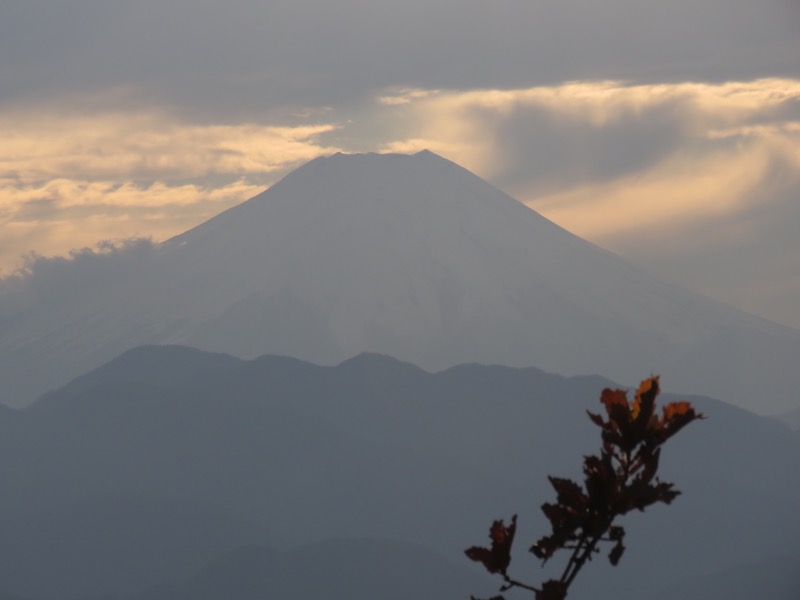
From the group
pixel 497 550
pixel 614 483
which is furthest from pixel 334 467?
pixel 614 483

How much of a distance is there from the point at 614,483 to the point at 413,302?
4719 inches

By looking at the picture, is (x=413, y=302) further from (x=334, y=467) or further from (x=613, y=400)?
(x=613, y=400)

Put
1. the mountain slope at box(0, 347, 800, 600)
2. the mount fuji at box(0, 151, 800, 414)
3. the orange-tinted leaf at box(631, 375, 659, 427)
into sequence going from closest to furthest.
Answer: the orange-tinted leaf at box(631, 375, 659, 427) < the mountain slope at box(0, 347, 800, 600) < the mount fuji at box(0, 151, 800, 414)

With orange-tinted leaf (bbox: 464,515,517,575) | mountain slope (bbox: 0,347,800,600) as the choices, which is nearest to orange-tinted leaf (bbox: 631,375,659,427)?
orange-tinted leaf (bbox: 464,515,517,575)

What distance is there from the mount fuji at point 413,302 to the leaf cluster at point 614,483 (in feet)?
375

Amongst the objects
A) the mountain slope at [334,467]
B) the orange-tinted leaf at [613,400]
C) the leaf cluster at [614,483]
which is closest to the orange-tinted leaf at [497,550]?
the leaf cluster at [614,483]

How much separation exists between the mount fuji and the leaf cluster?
114 m

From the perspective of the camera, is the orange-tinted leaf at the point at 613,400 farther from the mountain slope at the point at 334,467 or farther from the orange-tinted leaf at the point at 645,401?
the mountain slope at the point at 334,467

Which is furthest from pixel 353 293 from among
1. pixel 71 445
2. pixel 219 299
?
pixel 71 445

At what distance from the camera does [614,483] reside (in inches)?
129

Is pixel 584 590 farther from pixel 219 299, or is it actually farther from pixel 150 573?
pixel 219 299

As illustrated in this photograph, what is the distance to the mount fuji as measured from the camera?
120312 mm

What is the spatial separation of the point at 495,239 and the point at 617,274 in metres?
14.0

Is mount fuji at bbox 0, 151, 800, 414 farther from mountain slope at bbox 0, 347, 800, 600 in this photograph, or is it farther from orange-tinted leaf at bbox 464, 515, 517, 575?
orange-tinted leaf at bbox 464, 515, 517, 575
